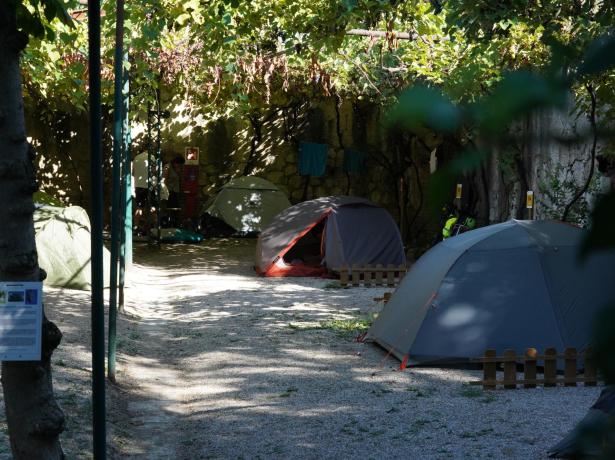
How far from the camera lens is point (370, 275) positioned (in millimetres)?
13094

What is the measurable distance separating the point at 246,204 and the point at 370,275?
258 inches

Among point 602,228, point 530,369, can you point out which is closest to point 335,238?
point 530,369

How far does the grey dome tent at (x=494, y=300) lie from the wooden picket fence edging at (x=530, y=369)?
459 millimetres

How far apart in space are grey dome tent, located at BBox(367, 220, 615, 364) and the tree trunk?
13.7 ft

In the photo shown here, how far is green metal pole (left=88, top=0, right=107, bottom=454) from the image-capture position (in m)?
3.48

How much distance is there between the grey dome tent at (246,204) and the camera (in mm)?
19172

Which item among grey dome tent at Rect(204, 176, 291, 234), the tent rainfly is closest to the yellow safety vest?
the tent rainfly

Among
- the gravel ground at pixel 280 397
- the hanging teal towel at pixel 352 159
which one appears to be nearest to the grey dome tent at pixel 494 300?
the gravel ground at pixel 280 397

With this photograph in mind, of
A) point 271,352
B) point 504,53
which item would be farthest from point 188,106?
point 271,352

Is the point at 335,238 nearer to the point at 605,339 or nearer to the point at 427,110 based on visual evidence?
the point at 427,110

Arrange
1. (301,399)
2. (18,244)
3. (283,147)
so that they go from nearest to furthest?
1. (18,244)
2. (301,399)
3. (283,147)

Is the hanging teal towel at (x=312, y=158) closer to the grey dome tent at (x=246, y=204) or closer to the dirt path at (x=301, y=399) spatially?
the grey dome tent at (x=246, y=204)

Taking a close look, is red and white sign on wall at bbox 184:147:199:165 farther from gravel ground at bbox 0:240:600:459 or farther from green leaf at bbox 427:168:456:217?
green leaf at bbox 427:168:456:217

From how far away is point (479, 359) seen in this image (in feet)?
22.6
